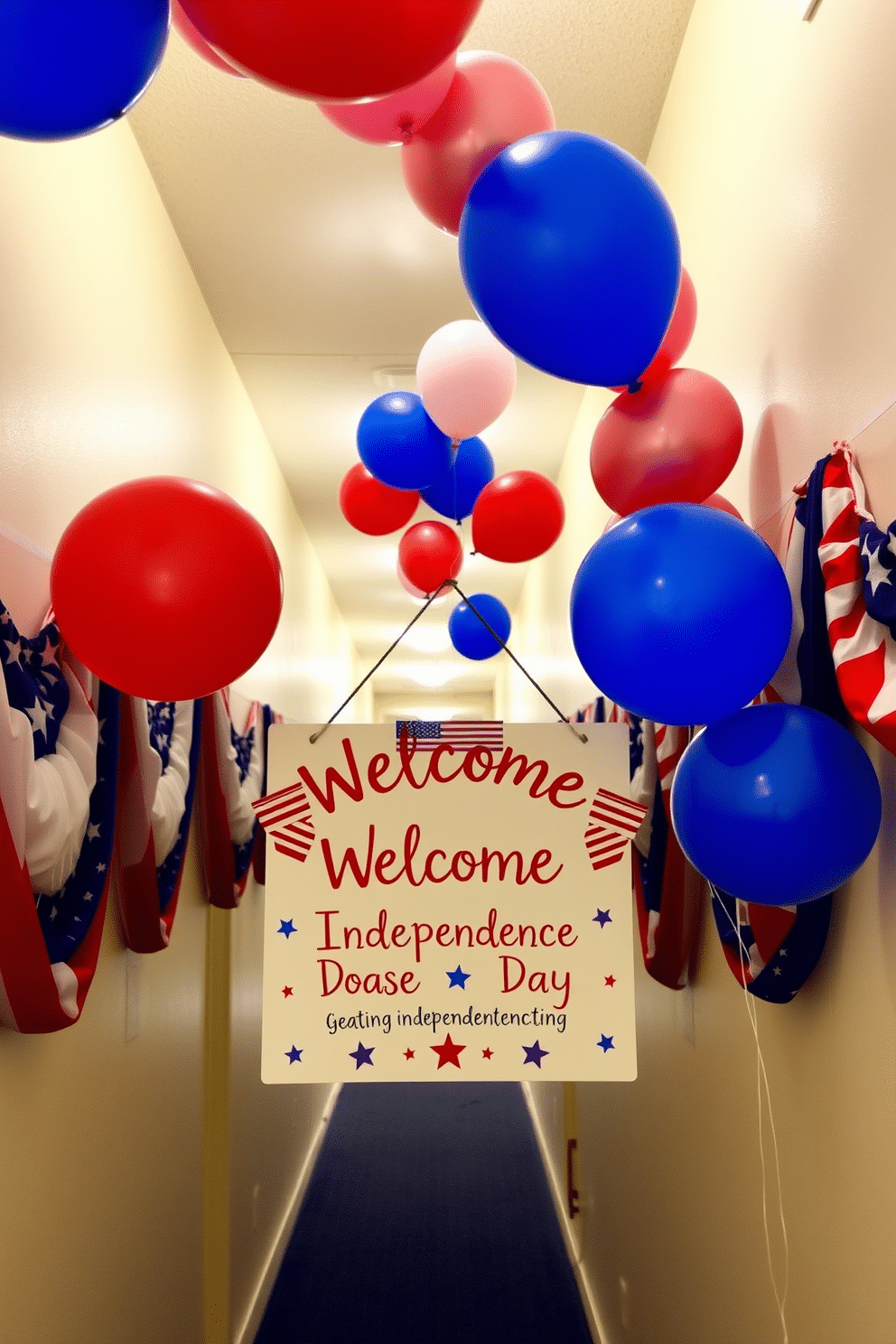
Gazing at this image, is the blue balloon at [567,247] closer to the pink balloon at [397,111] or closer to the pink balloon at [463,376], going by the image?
the pink balloon at [397,111]

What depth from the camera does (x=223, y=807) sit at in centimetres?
282

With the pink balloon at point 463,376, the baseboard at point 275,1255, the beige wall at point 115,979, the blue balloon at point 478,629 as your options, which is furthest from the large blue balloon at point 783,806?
the baseboard at point 275,1255

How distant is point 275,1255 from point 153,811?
2581mm

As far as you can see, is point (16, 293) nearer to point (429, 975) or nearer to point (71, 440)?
point (71, 440)

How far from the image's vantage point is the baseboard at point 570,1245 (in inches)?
122

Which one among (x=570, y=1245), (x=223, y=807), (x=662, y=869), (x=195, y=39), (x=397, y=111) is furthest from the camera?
(x=570, y=1245)

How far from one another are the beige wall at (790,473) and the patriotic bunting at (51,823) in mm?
1055

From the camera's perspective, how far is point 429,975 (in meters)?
1.45

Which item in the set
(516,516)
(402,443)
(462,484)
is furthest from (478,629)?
(402,443)

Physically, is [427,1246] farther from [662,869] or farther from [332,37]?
[332,37]

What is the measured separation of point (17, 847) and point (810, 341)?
124cm

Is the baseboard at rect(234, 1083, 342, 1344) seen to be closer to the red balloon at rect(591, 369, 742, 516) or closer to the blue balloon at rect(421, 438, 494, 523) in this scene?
the blue balloon at rect(421, 438, 494, 523)

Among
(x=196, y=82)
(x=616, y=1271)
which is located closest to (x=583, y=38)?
(x=196, y=82)

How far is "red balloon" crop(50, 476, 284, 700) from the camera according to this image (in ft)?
4.07
